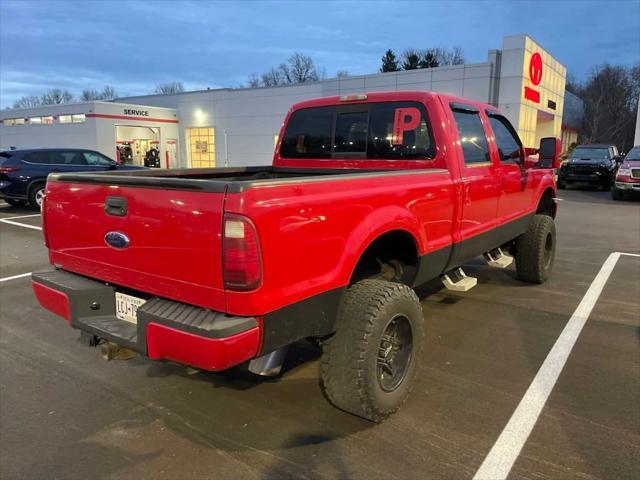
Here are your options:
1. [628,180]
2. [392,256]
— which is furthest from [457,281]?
[628,180]

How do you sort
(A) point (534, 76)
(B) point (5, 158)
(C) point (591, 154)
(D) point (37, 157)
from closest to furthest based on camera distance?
(B) point (5, 158) < (D) point (37, 157) < (C) point (591, 154) < (A) point (534, 76)

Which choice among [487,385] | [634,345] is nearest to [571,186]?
[634,345]

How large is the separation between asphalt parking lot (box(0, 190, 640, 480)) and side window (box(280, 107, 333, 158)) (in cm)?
183

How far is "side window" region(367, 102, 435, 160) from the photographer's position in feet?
13.1

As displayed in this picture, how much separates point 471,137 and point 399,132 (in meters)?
0.71

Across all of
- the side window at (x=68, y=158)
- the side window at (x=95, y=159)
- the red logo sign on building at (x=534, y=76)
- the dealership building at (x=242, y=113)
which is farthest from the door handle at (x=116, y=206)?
the red logo sign on building at (x=534, y=76)

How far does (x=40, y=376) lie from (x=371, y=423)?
7.99 feet

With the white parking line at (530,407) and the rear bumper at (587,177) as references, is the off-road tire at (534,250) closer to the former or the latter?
the white parking line at (530,407)

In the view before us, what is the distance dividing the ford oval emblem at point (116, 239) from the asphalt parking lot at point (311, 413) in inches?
44.3

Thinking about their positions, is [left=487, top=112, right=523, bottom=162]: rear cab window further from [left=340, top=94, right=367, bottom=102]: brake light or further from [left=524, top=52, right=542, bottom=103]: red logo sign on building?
[left=524, top=52, right=542, bottom=103]: red logo sign on building

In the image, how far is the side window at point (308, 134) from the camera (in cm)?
460

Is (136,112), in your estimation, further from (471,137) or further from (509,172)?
(471,137)

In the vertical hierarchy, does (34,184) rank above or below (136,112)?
below

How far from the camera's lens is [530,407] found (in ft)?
10.5
